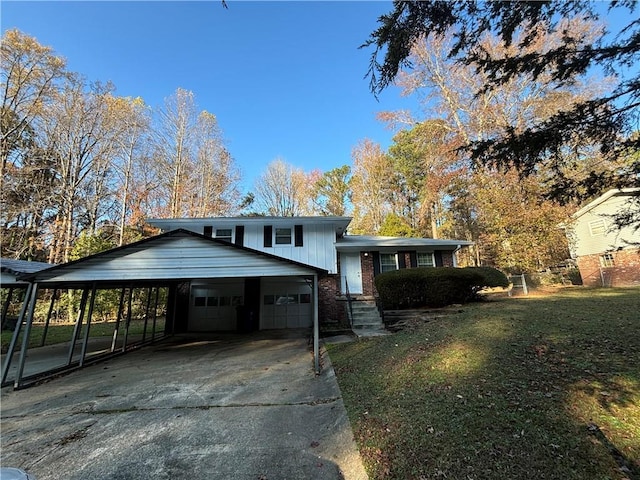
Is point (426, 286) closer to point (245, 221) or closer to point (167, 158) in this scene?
point (245, 221)

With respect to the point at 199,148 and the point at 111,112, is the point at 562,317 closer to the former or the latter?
the point at 199,148

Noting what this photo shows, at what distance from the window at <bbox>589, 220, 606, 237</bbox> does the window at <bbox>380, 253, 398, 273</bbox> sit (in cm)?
1354

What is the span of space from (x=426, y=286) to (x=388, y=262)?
285 centimetres

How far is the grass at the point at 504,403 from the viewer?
8.47 feet

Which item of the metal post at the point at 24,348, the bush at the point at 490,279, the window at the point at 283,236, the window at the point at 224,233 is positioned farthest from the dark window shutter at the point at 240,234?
the bush at the point at 490,279

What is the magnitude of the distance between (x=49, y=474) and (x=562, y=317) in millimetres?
9658

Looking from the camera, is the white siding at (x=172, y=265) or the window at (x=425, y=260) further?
the window at (x=425, y=260)

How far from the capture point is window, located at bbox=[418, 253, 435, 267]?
13.9m

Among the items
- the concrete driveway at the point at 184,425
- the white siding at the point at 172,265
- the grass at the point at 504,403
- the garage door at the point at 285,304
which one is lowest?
the concrete driveway at the point at 184,425

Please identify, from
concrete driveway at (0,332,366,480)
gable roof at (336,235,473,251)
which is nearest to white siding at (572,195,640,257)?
gable roof at (336,235,473,251)

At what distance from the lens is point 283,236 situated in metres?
13.5

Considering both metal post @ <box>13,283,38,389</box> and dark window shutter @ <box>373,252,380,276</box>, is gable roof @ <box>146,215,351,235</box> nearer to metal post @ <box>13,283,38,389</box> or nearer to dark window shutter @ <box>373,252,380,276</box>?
dark window shutter @ <box>373,252,380,276</box>

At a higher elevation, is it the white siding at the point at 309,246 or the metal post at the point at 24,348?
the white siding at the point at 309,246

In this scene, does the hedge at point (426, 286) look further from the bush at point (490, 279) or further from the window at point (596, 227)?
the window at point (596, 227)
